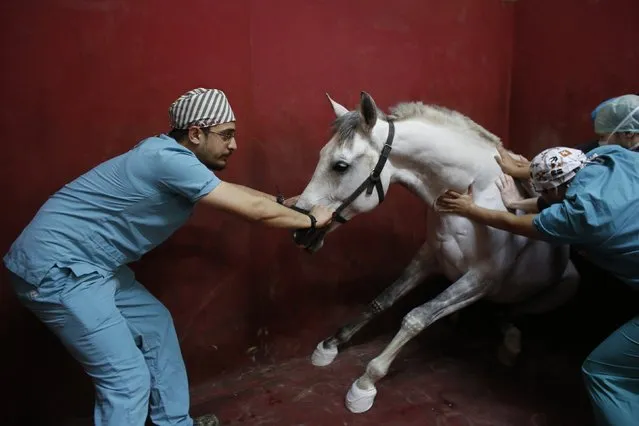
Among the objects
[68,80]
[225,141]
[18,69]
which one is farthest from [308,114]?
[18,69]

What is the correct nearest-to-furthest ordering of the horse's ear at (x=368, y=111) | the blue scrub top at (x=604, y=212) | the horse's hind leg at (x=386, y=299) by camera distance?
the blue scrub top at (x=604, y=212) < the horse's ear at (x=368, y=111) < the horse's hind leg at (x=386, y=299)

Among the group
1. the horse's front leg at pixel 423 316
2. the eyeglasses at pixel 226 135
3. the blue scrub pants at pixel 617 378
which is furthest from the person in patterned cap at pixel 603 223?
the eyeglasses at pixel 226 135

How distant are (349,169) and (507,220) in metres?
0.64

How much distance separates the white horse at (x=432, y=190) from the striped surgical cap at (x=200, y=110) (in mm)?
483

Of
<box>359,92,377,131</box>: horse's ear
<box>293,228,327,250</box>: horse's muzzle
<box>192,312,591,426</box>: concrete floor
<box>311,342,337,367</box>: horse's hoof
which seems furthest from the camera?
<box>311,342,337,367</box>: horse's hoof

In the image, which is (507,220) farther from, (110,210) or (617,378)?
(110,210)

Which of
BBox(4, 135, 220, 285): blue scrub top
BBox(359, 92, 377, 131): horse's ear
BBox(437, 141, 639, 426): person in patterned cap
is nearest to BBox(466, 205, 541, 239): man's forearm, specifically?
BBox(437, 141, 639, 426): person in patterned cap

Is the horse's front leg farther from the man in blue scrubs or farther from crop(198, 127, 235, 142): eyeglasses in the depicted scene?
crop(198, 127, 235, 142): eyeglasses

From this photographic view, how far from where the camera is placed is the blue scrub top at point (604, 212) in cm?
153

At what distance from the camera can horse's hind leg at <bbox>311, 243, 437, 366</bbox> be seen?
2.53 metres

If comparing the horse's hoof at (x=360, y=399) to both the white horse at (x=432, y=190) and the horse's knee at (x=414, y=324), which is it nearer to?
the white horse at (x=432, y=190)

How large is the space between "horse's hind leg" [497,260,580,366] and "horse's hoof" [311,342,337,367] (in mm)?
936

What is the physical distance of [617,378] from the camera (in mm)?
1732

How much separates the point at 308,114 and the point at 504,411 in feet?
5.66
